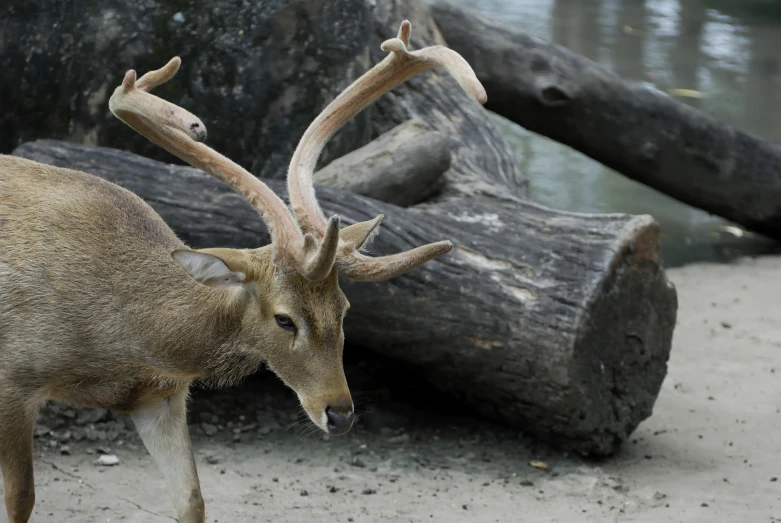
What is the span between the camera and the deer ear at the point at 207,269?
3.61 meters

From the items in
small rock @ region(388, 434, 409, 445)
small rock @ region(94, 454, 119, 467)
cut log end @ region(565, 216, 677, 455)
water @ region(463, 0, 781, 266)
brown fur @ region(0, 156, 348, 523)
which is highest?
brown fur @ region(0, 156, 348, 523)

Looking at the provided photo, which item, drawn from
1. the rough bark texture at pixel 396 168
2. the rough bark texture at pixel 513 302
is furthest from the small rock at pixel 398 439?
the rough bark texture at pixel 396 168

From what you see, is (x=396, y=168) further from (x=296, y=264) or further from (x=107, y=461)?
(x=296, y=264)

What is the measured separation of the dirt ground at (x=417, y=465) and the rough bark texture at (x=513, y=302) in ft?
0.90

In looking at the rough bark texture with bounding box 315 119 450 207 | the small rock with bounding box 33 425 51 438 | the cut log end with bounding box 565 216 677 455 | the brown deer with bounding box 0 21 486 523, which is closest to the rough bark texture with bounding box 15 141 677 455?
the cut log end with bounding box 565 216 677 455

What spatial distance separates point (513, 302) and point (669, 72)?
30.8 ft

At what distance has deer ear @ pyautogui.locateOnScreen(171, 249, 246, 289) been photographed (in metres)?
3.61

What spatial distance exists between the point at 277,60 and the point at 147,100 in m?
2.44

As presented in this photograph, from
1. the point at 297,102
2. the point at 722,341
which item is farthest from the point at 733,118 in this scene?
the point at 297,102

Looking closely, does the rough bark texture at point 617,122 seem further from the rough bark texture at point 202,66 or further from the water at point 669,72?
the rough bark texture at point 202,66

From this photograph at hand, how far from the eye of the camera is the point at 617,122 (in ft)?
26.7

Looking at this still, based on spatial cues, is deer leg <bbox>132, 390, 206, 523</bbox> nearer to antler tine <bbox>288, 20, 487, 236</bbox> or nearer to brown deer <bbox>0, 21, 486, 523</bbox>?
brown deer <bbox>0, 21, 486, 523</bbox>

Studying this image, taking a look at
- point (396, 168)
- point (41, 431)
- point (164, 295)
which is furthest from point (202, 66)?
point (164, 295)

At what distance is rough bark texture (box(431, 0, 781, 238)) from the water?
69cm
